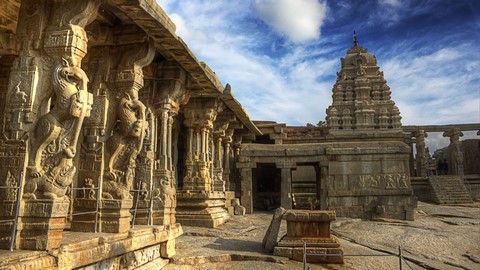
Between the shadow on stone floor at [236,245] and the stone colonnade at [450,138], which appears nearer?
the shadow on stone floor at [236,245]

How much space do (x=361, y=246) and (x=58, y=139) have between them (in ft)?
22.8

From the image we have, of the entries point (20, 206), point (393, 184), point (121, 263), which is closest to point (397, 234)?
point (393, 184)

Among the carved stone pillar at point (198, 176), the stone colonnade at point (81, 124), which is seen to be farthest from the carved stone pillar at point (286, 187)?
the stone colonnade at point (81, 124)

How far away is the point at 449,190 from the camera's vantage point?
2248 cm

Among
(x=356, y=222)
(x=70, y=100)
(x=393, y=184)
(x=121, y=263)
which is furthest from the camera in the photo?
(x=393, y=184)

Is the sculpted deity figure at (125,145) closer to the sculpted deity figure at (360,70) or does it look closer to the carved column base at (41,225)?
the carved column base at (41,225)

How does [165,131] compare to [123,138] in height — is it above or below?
above

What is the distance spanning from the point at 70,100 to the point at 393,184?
12.9 m

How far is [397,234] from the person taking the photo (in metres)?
10.1

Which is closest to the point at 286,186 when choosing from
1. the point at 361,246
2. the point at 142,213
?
the point at 361,246

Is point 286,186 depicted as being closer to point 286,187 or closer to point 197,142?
point 286,187

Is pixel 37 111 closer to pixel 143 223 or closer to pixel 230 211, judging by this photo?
pixel 143 223

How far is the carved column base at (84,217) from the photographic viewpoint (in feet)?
17.8

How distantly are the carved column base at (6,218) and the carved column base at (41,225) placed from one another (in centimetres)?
15
